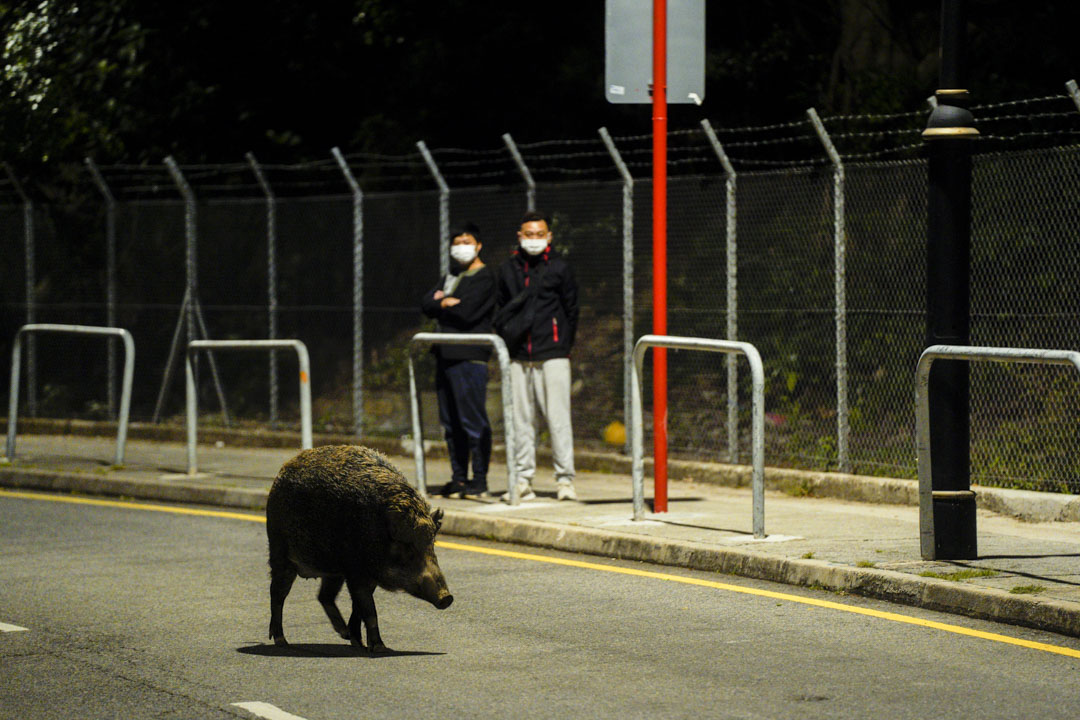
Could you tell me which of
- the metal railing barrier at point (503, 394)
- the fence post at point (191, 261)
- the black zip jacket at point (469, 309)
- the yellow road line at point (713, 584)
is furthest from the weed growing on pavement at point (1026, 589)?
the fence post at point (191, 261)

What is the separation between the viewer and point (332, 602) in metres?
7.90

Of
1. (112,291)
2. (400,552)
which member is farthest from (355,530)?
(112,291)

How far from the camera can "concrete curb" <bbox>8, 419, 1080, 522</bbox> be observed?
11.3m

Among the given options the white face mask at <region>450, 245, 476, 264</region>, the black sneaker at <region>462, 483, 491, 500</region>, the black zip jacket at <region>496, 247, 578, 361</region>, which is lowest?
the black sneaker at <region>462, 483, 491, 500</region>

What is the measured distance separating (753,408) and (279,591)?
11.4ft

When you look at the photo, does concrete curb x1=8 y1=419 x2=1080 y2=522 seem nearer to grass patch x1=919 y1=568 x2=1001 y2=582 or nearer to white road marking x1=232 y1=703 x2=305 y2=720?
grass patch x1=919 y1=568 x2=1001 y2=582

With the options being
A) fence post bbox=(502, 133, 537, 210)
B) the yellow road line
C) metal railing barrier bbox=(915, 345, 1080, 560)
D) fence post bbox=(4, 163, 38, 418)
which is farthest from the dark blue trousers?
fence post bbox=(4, 163, 38, 418)

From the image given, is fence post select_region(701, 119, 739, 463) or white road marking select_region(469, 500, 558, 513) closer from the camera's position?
white road marking select_region(469, 500, 558, 513)

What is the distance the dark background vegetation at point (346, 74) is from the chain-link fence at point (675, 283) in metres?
0.62

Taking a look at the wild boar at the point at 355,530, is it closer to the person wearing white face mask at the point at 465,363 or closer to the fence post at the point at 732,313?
the person wearing white face mask at the point at 465,363

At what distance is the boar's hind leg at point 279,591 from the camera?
771 cm

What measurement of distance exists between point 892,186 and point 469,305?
11.2 ft

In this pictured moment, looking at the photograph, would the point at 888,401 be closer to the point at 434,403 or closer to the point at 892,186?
the point at 892,186

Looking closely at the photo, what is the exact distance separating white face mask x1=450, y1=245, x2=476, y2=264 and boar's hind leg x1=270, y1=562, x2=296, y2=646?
558 cm
